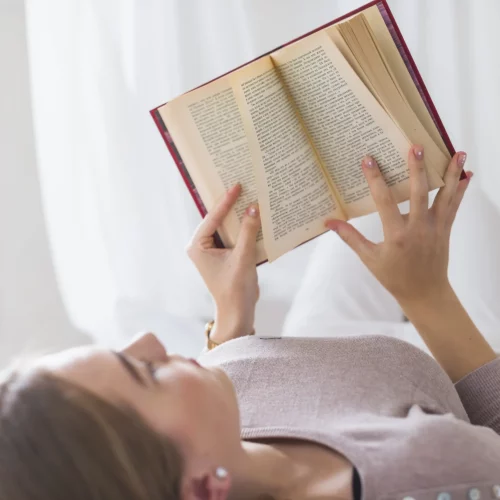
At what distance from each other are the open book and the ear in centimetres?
40

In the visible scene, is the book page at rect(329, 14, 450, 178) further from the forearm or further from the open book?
the forearm

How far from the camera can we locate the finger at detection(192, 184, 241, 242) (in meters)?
0.91

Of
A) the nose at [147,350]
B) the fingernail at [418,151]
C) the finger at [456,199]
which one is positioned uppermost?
the fingernail at [418,151]

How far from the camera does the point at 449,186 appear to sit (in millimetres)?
853

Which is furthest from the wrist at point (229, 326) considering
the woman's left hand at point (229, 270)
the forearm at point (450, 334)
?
the forearm at point (450, 334)

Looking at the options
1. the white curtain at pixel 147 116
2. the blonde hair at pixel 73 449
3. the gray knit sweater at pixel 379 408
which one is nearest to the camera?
the blonde hair at pixel 73 449

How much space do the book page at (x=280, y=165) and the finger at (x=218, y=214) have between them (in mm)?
41

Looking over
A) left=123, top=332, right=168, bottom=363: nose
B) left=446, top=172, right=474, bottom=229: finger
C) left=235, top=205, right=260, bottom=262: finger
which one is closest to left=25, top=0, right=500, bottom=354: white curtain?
left=446, top=172, right=474, bottom=229: finger

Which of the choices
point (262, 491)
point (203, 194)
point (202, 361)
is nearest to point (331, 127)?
point (203, 194)

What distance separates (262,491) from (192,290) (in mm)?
760

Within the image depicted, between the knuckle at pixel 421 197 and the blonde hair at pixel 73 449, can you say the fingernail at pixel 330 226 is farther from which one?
the blonde hair at pixel 73 449

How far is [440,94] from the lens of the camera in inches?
45.4

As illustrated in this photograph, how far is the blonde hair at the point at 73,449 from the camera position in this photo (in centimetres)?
50

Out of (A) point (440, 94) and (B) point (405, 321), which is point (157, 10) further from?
(B) point (405, 321)
